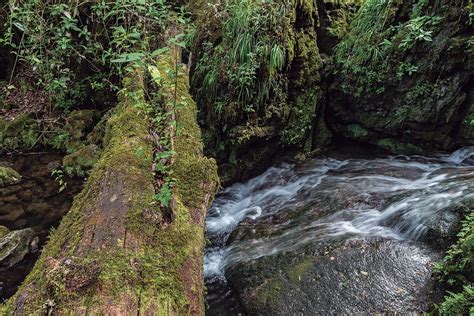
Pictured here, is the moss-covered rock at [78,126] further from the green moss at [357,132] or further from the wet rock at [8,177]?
the green moss at [357,132]

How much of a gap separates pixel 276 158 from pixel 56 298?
5.47 m

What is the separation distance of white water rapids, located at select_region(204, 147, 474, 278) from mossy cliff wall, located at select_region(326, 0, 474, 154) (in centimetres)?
51

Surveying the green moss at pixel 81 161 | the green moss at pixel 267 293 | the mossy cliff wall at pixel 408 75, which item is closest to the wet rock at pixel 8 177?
the green moss at pixel 81 161

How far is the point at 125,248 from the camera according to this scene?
81.0 inches

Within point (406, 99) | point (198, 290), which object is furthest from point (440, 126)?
point (198, 290)

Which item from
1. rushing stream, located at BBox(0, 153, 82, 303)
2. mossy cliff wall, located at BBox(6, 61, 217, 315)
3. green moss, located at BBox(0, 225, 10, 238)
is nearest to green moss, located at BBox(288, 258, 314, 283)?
mossy cliff wall, located at BBox(6, 61, 217, 315)

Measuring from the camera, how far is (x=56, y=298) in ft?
5.43

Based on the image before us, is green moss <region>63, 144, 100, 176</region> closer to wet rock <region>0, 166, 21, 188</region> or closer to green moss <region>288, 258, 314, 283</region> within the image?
wet rock <region>0, 166, 21, 188</region>

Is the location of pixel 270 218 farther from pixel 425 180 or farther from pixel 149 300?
pixel 149 300

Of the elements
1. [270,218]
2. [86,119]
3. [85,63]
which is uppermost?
[85,63]

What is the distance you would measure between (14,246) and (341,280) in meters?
4.23

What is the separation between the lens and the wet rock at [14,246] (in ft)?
14.8

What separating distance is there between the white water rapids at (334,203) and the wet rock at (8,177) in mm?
3809

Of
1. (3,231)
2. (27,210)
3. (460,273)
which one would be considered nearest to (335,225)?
(460,273)
